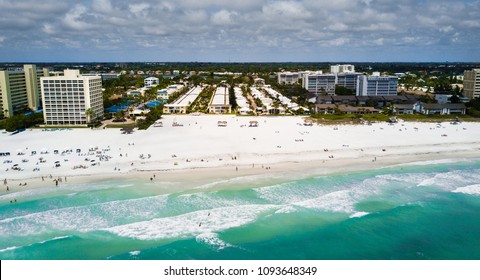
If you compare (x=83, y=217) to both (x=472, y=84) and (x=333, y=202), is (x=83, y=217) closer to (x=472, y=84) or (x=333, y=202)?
(x=333, y=202)

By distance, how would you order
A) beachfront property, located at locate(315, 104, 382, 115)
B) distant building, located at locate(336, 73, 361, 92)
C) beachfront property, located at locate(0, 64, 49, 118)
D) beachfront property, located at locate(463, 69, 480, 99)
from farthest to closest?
distant building, located at locate(336, 73, 361, 92)
beachfront property, located at locate(463, 69, 480, 99)
beachfront property, located at locate(315, 104, 382, 115)
beachfront property, located at locate(0, 64, 49, 118)

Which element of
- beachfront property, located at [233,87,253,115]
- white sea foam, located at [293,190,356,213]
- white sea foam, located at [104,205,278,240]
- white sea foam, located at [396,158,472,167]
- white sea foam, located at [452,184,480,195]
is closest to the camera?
white sea foam, located at [104,205,278,240]

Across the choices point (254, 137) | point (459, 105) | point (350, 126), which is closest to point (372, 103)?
point (459, 105)

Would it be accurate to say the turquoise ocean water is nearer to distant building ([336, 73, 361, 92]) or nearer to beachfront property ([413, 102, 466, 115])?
beachfront property ([413, 102, 466, 115])

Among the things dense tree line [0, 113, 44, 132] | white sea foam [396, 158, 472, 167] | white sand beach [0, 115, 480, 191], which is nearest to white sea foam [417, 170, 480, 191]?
white sea foam [396, 158, 472, 167]

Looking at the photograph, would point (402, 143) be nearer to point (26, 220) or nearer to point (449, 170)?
point (449, 170)

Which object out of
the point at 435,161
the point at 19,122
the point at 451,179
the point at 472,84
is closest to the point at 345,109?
the point at 435,161

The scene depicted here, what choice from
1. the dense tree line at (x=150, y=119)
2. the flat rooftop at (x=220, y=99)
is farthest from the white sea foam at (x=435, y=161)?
the flat rooftop at (x=220, y=99)
